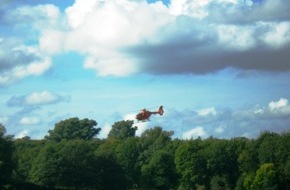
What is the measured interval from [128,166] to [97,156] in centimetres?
1121

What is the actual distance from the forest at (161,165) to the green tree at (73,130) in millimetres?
34140

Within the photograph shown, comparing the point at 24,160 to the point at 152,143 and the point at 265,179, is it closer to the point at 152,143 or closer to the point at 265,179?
the point at 152,143

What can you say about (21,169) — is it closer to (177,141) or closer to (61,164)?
(61,164)

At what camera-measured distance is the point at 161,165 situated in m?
129

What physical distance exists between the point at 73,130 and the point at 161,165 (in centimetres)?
5587

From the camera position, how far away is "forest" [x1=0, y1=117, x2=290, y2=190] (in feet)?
384

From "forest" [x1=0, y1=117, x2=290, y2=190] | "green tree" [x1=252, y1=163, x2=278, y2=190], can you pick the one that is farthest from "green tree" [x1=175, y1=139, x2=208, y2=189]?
"green tree" [x1=252, y1=163, x2=278, y2=190]

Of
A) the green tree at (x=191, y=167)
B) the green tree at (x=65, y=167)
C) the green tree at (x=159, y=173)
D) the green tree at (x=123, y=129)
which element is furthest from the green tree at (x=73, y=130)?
the green tree at (x=191, y=167)

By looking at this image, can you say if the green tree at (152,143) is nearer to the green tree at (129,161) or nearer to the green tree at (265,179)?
the green tree at (129,161)

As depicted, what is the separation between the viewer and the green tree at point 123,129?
596 feet

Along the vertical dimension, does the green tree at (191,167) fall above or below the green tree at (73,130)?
below

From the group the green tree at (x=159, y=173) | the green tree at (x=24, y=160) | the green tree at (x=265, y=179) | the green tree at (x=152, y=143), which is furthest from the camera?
the green tree at (x=152, y=143)

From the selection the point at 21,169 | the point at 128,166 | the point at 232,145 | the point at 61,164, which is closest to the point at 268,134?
the point at 232,145

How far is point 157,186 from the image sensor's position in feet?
423
